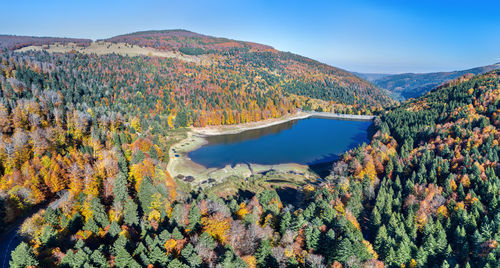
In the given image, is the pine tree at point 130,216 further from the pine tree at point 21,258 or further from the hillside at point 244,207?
the pine tree at point 21,258

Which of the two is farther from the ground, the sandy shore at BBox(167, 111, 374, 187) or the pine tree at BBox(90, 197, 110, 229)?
the pine tree at BBox(90, 197, 110, 229)

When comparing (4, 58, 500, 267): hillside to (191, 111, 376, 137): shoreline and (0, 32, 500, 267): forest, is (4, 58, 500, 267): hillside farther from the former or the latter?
(191, 111, 376, 137): shoreline

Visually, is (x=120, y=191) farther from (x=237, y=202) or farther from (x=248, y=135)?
(x=248, y=135)

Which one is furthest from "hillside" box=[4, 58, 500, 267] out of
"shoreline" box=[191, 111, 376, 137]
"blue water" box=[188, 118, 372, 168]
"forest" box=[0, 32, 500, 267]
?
"shoreline" box=[191, 111, 376, 137]

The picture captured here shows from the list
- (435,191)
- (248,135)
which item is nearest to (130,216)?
(435,191)

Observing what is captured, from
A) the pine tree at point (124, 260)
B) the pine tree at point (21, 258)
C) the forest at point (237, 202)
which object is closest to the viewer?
the pine tree at point (21, 258)

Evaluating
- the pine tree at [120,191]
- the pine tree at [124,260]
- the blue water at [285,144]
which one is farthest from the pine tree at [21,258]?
the blue water at [285,144]

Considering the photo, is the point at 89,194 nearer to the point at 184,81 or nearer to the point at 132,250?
the point at 132,250
